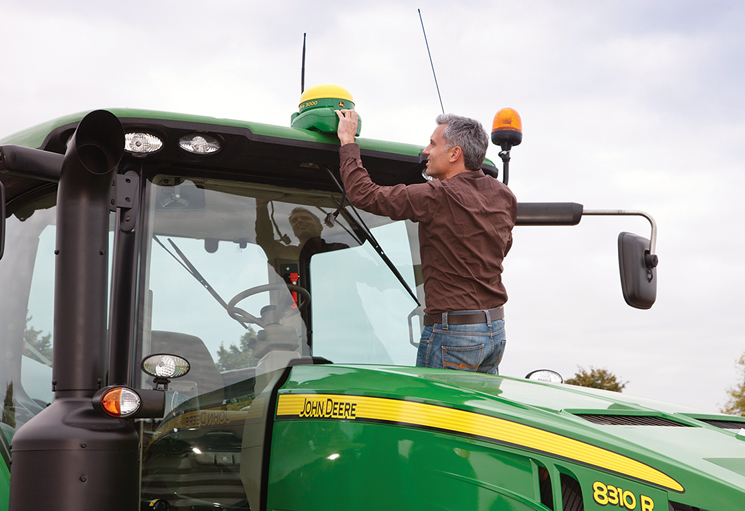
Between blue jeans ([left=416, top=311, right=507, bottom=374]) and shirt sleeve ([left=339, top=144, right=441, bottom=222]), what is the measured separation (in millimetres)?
417

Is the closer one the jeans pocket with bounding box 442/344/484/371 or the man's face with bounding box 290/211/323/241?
the jeans pocket with bounding box 442/344/484/371

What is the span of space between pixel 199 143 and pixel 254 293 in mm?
598

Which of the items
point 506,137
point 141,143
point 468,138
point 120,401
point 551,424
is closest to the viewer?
point 551,424

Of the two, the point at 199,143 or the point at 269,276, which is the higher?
the point at 199,143

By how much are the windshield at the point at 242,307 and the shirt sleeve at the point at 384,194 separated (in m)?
0.25

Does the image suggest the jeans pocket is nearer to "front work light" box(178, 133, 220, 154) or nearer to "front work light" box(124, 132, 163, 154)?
"front work light" box(178, 133, 220, 154)

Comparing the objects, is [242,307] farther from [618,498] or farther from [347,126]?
[618,498]

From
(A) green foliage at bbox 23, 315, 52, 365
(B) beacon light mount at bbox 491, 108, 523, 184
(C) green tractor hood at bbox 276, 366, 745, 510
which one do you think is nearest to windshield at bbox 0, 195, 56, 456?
(A) green foliage at bbox 23, 315, 52, 365

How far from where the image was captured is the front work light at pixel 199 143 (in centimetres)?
290

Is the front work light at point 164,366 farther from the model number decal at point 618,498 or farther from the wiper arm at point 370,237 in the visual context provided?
the model number decal at point 618,498

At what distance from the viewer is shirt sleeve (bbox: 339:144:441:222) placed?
2982 millimetres

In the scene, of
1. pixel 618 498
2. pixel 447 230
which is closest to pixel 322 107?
pixel 447 230

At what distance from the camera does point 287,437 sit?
8.54 feet

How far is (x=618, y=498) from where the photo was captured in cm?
198
